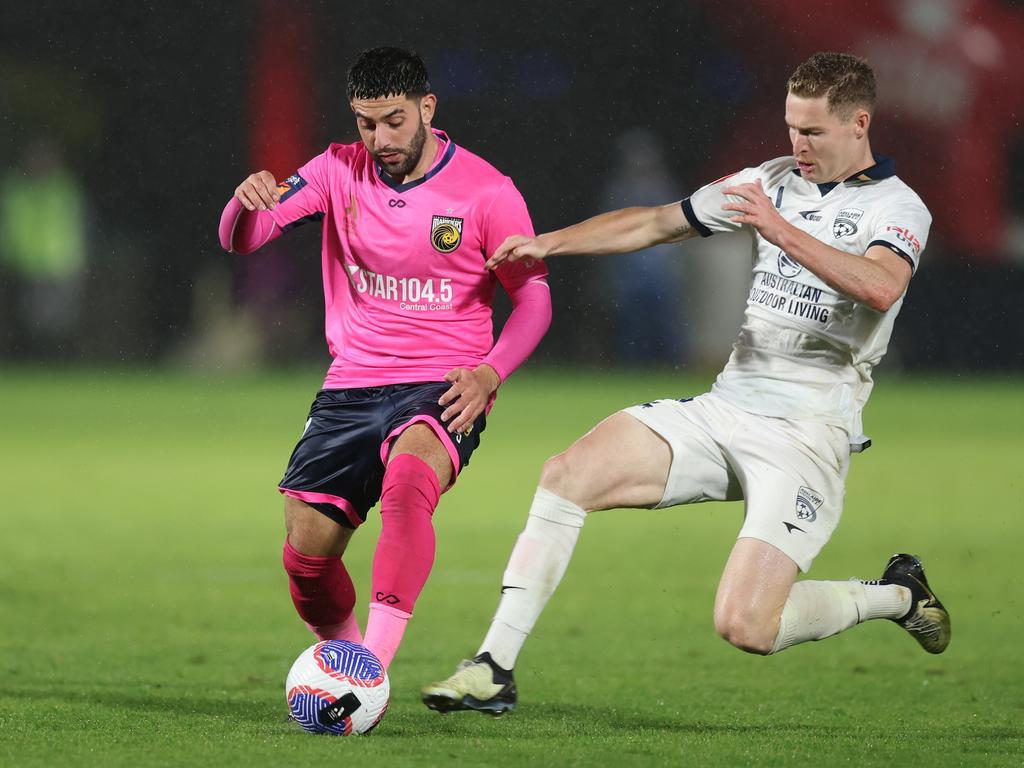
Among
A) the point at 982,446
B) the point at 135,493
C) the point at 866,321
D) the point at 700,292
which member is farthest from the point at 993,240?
the point at 866,321

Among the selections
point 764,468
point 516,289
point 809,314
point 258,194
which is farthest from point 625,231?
point 258,194

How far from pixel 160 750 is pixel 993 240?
15.0 metres

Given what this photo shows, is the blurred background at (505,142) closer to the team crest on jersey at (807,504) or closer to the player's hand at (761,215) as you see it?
the team crest on jersey at (807,504)

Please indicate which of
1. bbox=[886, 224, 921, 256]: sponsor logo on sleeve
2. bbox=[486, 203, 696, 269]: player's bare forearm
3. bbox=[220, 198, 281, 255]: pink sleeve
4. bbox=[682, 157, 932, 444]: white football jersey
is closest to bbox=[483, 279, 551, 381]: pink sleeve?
bbox=[486, 203, 696, 269]: player's bare forearm

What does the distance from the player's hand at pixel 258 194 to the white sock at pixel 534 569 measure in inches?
47.7

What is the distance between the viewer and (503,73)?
18.6 metres

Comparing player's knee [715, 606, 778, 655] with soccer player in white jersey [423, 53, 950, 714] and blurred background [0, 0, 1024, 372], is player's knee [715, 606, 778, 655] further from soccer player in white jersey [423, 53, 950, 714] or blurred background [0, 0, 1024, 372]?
blurred background [0, 0, 1024, 372]

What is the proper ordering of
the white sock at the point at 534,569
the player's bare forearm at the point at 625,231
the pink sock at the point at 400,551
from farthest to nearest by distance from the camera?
the player's bare forearm at the point at 625,231, the white sock at the point at 534,569, the pink sock at the point at 400,551

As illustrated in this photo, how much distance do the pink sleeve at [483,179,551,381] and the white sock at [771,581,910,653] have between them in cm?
113

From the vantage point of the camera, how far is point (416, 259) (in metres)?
5.65

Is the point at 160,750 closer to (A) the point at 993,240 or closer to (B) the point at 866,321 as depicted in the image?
(B) the point at 866,321

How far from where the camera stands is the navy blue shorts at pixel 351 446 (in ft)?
18.0

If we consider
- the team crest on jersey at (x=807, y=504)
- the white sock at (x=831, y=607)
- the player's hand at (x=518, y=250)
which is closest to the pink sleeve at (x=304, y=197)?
the player's hand at (x=518, y=250)

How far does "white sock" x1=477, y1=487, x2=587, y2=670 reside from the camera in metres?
5.20
